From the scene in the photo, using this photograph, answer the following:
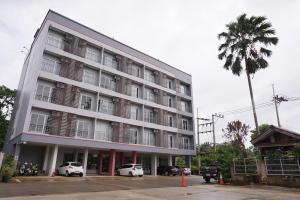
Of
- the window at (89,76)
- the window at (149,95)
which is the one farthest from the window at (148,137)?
the window at (89,76)

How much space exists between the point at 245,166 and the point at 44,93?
73.9 ft

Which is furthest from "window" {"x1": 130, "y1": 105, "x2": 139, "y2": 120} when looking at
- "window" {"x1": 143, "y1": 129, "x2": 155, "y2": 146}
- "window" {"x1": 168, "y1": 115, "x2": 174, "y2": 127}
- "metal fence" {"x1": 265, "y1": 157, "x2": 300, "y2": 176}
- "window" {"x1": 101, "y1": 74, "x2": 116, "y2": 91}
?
"metal fence" {"x1": 265, "y1": 157, "x2": 300, "y2": 176}

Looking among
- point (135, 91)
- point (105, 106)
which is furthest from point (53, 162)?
point (135, 91)

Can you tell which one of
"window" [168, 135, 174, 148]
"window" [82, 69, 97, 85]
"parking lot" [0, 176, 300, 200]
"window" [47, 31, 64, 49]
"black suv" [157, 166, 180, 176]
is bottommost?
"parking lot" [0, 176, 300, 200]

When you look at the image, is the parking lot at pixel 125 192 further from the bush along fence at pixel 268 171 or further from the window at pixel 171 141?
the window at pixel 171 141

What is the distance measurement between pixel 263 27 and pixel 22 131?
27.7m

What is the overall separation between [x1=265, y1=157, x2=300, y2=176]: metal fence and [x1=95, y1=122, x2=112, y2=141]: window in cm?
1894

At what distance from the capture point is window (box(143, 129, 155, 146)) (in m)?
35.2

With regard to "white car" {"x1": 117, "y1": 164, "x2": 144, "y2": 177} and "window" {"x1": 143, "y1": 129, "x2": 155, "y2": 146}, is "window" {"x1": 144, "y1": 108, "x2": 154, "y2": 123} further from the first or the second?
"white car" {"x1": 117, "y1": 164, "x2": 144, "y2": 177}

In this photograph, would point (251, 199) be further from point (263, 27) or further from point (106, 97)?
point (106, 97)

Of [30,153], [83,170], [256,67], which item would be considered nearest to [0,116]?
[30,153]

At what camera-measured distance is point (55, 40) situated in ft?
92.7

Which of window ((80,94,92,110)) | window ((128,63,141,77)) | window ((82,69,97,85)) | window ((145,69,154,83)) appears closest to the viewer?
window ((80,94,92,110))

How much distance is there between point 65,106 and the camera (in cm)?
2636
